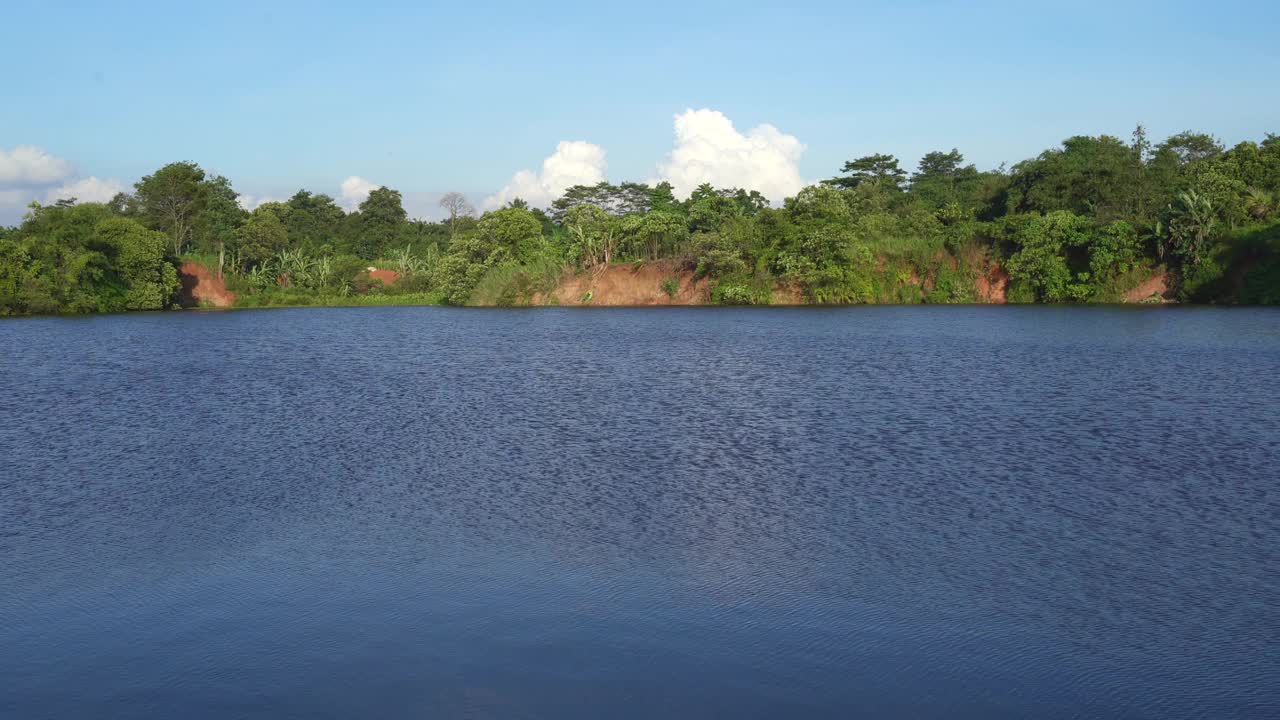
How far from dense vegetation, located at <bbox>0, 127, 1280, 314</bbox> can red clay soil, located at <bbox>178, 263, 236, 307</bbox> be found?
111 centimetres

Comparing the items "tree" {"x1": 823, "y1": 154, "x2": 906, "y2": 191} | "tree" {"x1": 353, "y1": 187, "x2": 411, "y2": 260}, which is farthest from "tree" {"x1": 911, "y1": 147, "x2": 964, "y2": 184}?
"tree" {"x1": 353, "y1": 187, "x2": 411, "y2": 260}

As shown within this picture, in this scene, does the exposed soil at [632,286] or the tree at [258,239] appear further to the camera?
the tree at [258,239]

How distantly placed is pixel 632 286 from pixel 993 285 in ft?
79.9

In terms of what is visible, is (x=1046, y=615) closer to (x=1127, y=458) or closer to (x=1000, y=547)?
(x=1000, y=547)

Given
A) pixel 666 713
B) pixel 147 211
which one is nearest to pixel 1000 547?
pixel 666 713

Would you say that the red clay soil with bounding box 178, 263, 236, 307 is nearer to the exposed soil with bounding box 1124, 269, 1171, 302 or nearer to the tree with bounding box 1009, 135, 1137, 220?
the tree with bounding box 1009, 135, 1137, 220

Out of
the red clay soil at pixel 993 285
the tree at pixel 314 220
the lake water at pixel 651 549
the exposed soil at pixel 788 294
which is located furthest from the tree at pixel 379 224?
the lake water at pixel 651 549

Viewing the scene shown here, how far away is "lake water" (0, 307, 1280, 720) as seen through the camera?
7.89 meters

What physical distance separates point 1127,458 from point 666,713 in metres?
11.5

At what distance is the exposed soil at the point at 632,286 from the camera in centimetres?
6831

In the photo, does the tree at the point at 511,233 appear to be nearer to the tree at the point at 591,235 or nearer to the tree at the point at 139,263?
the tree at the point at 591,235

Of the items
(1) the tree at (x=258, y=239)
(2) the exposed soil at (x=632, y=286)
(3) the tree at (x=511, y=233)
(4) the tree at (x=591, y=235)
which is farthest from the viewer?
(1) the tree at (x=258, y=239)

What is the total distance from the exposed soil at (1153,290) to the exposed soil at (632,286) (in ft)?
86.0

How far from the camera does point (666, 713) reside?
289 inches
